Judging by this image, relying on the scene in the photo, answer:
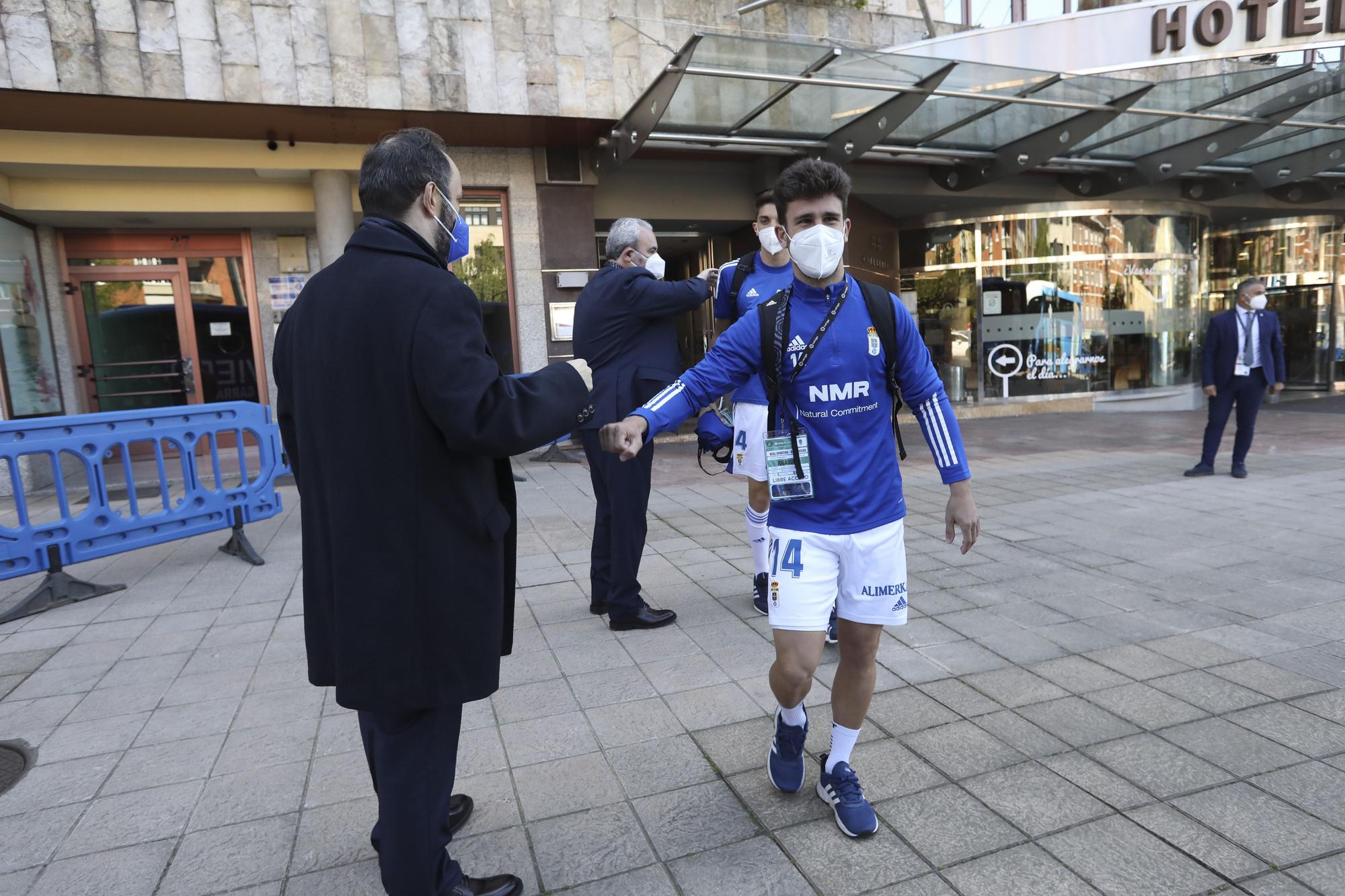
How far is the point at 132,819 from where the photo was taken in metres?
2.63

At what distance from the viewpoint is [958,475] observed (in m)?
2.39

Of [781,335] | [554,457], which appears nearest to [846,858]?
[781,335]

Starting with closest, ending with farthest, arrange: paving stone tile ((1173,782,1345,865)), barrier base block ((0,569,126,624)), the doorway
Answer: paving stone tile ((1173,782,1345,865)) → barrier base block ((0,569,126,624)) → the doorway

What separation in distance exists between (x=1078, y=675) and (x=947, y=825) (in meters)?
1.40

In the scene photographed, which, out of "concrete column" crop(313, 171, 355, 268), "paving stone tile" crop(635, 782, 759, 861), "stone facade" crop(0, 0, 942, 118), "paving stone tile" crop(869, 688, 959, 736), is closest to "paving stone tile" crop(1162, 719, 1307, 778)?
"paving stone tile" crop(869, 688, 959, 736)

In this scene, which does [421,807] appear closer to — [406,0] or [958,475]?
[958,475]

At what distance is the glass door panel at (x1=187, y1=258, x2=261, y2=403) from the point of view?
10977 millimetres

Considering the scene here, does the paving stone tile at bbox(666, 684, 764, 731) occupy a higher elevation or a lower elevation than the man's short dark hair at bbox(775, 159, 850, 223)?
lower

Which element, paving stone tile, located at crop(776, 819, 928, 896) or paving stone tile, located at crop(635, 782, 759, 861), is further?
paving stone tile, located at crop(635, 782, 759, 861)

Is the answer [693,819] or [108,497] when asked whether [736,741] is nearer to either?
[693,819]

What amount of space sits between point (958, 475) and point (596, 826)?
62.3 inches

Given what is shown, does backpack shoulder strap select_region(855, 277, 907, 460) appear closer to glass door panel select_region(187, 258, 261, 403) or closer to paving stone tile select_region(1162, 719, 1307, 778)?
paving stone tile select_region(1162, 719, 1307, 778)

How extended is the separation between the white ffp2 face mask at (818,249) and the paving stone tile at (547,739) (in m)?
1.93

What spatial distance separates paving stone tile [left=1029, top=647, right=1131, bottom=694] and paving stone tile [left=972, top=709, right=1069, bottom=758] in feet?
1.38
